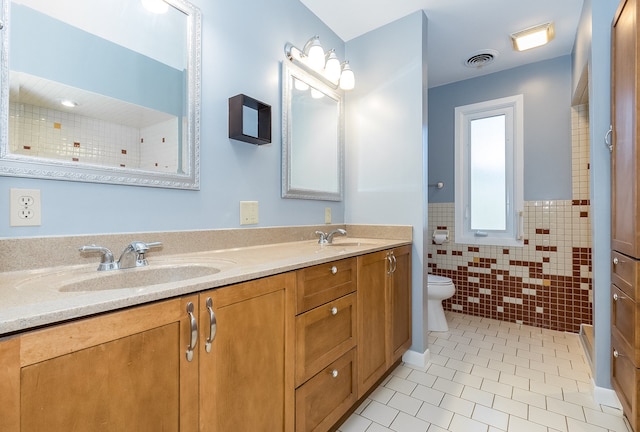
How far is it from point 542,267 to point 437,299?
99 centimetres

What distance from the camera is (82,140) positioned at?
3.42 ft

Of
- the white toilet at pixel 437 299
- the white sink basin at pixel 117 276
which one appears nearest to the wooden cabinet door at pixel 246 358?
the white sink basin at pixel 117 276

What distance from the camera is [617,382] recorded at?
1459 millimetres

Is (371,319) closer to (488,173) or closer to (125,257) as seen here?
(125,257)

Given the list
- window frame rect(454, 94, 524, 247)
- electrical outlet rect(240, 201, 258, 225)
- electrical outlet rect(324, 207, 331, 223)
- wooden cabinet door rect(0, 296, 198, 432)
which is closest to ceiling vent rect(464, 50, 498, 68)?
window frame rect(454, 94, 524, 247)

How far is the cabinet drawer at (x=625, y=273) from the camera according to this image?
1.23m

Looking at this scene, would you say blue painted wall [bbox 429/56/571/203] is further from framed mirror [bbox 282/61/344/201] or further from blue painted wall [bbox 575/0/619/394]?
framed mirror [bbox 282/61/344/201]

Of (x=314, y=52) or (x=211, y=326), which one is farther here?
(x=314, y=52)

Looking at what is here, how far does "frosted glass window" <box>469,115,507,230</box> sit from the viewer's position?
113 inches

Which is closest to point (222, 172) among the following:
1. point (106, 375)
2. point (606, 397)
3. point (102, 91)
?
point (102, 91)

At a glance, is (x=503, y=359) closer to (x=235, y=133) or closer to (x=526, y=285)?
(x=526, y=285)

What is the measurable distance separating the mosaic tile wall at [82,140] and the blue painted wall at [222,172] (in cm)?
10

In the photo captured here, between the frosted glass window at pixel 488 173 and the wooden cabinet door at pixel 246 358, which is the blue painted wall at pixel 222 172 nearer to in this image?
the wooden cabinet door at pixel 246 358

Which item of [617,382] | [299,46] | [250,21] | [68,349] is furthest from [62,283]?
[617,382]
